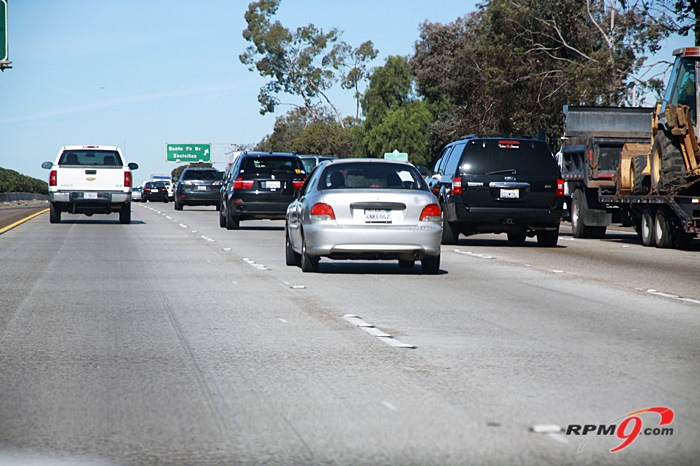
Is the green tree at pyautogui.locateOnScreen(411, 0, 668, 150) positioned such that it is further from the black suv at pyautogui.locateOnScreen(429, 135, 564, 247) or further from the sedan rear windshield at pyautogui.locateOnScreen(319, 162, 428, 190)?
the sedan rear windshield at pyautogui.locateOnScreen(319, 162, 428, 190)

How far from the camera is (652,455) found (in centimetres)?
553

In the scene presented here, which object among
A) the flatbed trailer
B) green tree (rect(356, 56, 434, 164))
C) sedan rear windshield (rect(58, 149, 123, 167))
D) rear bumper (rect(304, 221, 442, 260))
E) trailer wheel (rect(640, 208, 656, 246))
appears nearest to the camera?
rear bumper (rect(304, 221, 442, 260))

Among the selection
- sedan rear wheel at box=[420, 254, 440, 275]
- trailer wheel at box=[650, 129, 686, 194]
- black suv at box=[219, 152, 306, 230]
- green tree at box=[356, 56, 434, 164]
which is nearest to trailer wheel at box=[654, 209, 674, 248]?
trailer wheel at box=[650, 129, 686, 194]

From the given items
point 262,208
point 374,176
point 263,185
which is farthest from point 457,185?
point 263,185

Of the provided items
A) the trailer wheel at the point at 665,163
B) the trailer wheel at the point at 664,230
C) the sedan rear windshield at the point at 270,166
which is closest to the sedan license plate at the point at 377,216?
the trailer wheel at the point at 665,163

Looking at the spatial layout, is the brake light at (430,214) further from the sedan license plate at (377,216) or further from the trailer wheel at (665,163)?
the trailer wheel at (665,163)

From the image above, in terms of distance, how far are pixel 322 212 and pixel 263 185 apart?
45.6ft

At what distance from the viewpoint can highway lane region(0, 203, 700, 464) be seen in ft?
18.9

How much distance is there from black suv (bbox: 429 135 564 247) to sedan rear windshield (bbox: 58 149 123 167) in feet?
41.7

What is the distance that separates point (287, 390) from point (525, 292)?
22.9 feet

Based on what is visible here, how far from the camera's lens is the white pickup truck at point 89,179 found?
3178 centimetres

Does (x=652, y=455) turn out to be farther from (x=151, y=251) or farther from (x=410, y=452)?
(x=151, y=251)

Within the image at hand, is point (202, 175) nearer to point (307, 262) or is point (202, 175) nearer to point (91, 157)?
point (91, 157)

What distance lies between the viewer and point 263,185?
1158 inches
